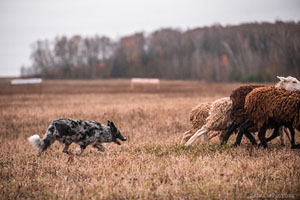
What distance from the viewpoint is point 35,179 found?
6156mm

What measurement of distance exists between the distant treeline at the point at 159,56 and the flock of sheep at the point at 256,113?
26.3 metres

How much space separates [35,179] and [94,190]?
4.55 feet

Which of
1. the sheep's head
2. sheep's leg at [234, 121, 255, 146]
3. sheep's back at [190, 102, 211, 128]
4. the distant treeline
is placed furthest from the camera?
the distant treeline

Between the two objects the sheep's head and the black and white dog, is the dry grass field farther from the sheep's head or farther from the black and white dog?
the sheep's head

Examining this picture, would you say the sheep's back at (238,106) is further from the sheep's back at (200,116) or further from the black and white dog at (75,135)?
the black and white dog at (75,135)

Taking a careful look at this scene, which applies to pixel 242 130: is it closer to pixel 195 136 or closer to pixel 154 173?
pixel 195 136

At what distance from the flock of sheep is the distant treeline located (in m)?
26.3

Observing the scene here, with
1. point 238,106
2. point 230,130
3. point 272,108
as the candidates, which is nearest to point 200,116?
point 230,130

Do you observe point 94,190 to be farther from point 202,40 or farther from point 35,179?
point 202,40

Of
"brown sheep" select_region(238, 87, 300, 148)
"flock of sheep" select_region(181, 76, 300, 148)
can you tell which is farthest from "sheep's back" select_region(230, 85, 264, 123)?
"brown sheep" select_region(238, 87, 300, 148)

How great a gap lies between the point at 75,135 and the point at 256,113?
4.65 m

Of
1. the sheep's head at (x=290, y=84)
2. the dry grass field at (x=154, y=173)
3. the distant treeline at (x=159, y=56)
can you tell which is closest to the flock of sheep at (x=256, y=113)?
the sheep's head at (x=290, y=84)

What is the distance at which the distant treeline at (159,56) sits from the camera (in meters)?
59.5

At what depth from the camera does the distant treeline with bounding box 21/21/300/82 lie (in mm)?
59522
